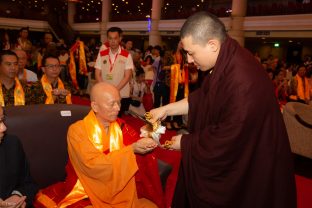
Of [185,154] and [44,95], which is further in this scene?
[44,95]

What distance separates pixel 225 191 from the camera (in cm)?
164

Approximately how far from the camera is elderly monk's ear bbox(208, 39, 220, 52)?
1682mm

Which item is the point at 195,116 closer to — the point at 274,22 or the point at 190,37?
the point at 190,37

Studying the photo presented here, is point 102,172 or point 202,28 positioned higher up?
point 202,28

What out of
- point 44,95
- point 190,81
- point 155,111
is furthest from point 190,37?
point 190,81

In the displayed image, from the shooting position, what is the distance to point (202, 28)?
5.40ft

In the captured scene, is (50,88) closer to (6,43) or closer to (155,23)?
(6,43)

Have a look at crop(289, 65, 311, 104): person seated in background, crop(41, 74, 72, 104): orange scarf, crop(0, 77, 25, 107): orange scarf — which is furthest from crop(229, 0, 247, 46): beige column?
crop(0, 77, 25, 107): orange scarf

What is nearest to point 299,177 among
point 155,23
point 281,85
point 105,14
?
point 281,85

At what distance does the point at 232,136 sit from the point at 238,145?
0.19ft

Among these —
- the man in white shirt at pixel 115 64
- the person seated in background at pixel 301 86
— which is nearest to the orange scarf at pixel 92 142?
the man in white shirt at pixel 115 64

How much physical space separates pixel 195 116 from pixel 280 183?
570 mm

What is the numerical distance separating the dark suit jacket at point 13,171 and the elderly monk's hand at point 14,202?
0.15 feet

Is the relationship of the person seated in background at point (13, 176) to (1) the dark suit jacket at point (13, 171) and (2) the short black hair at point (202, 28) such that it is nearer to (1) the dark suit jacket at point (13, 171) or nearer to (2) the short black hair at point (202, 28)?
(1) the dark suit jacket at point (13, 171)
